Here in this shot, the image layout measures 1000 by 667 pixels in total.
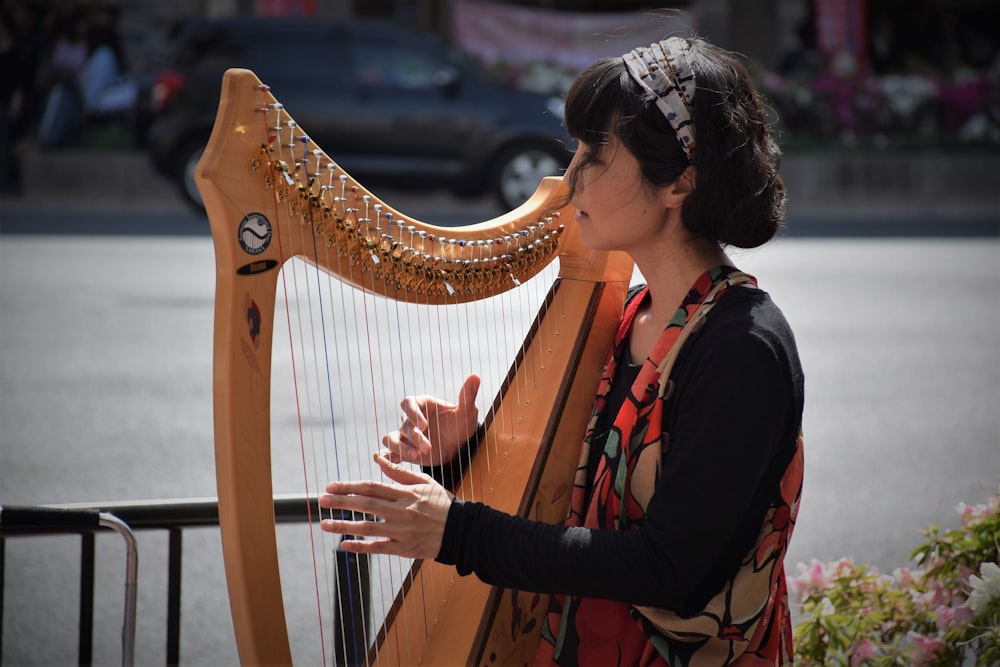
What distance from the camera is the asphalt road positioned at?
401 centimetres

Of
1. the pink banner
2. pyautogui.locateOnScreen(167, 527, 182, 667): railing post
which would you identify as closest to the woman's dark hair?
pyautogui.locateOnScreen(167, 527, 182, 667): railing post

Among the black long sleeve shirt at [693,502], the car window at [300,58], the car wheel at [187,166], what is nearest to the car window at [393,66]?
the car window at [300,58]

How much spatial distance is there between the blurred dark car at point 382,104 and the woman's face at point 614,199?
10749 mm

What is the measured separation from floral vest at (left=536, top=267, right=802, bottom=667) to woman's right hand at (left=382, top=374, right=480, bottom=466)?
325mm

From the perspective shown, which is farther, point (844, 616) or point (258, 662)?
point (844, 616)

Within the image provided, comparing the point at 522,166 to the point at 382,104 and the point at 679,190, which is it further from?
the point at 679,190

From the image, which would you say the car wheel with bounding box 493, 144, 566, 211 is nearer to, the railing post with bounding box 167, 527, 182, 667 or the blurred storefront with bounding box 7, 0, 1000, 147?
the blurred storefront with bounding box 7, 0, 1000, 147

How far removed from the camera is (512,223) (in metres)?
2.05

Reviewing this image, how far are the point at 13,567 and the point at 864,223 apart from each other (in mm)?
10636

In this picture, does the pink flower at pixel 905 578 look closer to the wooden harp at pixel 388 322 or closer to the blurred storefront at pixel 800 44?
the wooden harp at pixel 388 322

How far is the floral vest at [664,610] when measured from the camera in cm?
161

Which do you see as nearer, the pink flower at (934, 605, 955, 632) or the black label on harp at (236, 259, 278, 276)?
the black label on harp at (236, 259, 278, 276)

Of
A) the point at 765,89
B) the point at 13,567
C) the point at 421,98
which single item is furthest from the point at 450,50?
the point at 13,567

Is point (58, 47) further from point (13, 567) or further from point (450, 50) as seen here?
point (13, 567)
